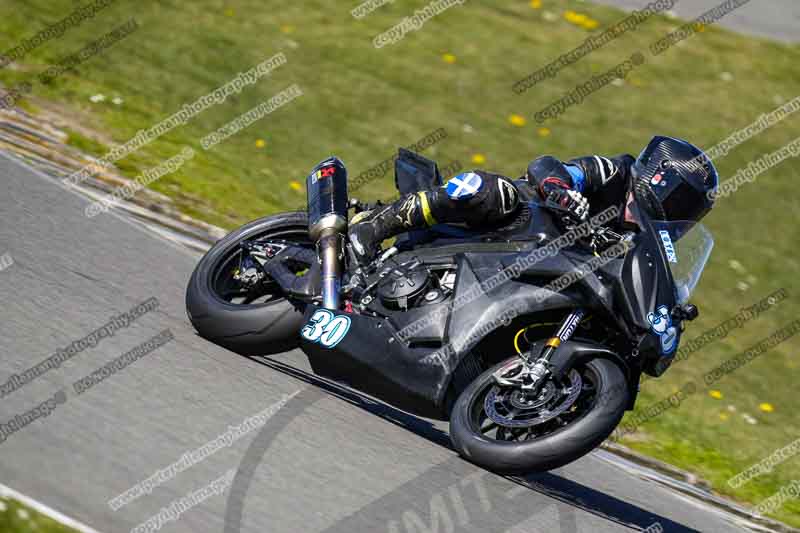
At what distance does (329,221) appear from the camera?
6336 millimetres

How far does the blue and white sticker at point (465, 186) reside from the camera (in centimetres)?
595

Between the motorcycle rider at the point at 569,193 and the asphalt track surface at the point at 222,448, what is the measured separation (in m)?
1.00

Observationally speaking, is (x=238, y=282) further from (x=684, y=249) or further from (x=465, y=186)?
(x=684, y=249)

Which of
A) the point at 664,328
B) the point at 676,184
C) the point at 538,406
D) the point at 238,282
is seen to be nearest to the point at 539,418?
the point at 538,406

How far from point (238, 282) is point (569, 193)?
2.10m

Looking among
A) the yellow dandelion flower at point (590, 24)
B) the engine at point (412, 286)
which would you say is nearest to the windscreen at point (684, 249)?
the engine at point (412, 286)

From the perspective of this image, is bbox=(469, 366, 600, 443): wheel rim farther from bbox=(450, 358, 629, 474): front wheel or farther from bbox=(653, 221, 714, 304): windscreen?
bbox=(653, 221, 714, 304): windscreen

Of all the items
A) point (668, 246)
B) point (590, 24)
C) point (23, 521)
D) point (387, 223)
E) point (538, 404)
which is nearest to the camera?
point (23, 521)

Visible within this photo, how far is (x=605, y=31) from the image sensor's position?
1356 cm

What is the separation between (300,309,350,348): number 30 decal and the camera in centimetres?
583

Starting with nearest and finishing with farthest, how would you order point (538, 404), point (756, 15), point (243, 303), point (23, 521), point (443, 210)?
point (23, 521)
point (538, 404)
point (443, 210)
point (243, 303)
point (756, 15)

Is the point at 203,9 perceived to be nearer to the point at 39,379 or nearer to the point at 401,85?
the point at 401,85

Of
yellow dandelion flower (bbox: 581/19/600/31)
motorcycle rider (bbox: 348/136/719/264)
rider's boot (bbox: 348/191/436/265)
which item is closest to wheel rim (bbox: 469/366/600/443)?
motorcycle rider (bbox: 348/136/719/264)

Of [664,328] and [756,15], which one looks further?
[756,15]
